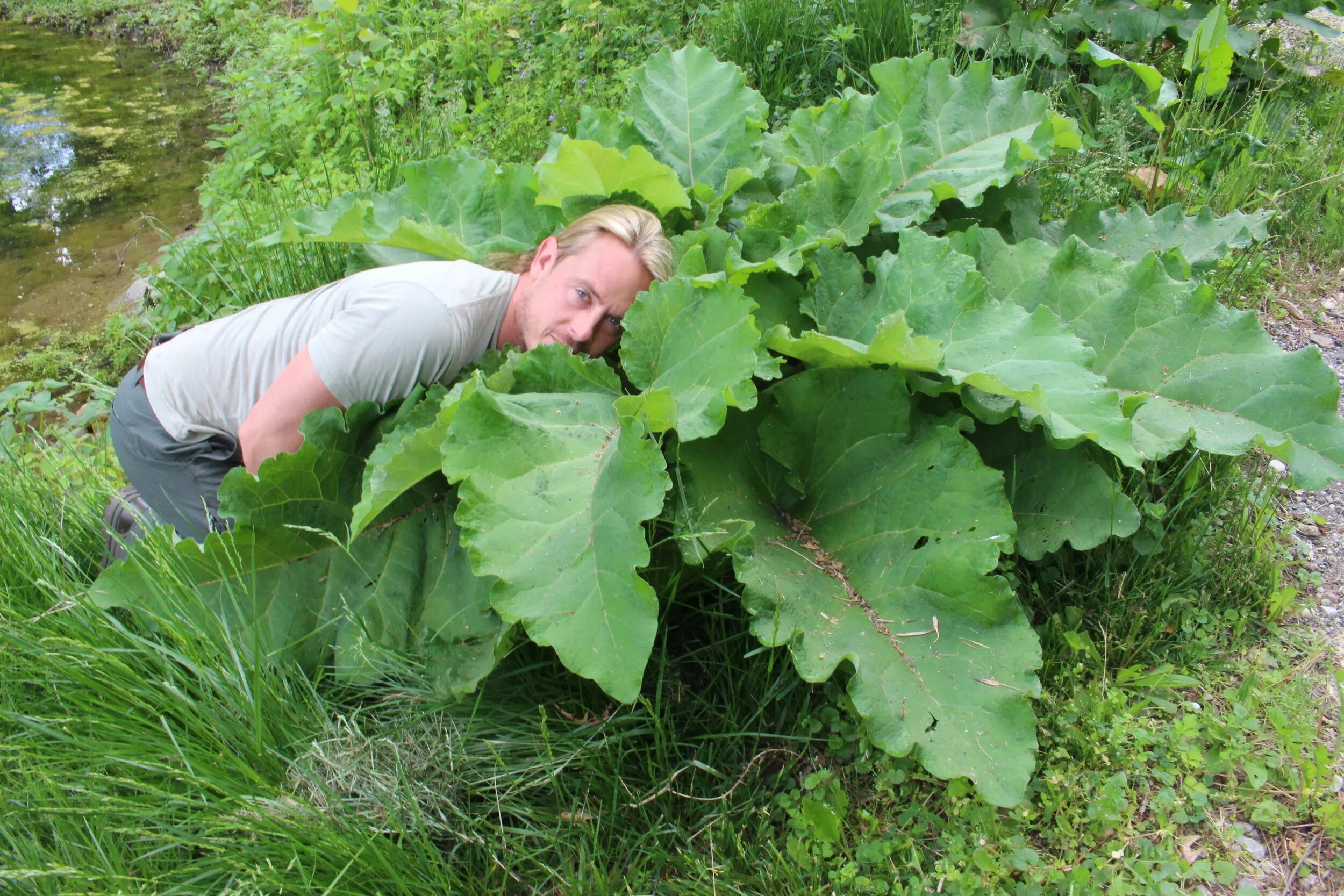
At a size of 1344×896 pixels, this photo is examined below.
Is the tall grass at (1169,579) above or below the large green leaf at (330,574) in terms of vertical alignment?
below

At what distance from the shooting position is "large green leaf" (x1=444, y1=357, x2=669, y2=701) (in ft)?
5.33

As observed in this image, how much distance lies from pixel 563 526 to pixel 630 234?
0.92 metres

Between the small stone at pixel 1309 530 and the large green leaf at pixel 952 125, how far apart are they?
3.73 ft

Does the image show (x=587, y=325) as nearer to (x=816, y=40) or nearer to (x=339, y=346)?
(x=339, y=346)

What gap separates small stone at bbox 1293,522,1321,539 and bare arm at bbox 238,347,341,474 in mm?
→ 2372

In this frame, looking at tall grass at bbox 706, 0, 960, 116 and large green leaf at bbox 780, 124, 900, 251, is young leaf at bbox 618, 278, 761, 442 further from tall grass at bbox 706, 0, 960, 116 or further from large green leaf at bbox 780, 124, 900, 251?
tall grass at bbox 706, 0, 960, 116

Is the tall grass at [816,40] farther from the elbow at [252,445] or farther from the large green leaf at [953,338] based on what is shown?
the elbow at [252,445]

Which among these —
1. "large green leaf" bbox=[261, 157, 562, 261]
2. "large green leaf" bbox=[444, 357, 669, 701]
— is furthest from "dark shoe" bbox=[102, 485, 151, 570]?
"large green leaf" bbox=[444, 357, 669, 701]

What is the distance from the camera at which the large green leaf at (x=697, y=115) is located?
2719mm

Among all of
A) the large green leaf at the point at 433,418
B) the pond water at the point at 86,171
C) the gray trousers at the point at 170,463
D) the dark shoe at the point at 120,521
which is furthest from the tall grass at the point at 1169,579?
the pond water at the point at 86,171

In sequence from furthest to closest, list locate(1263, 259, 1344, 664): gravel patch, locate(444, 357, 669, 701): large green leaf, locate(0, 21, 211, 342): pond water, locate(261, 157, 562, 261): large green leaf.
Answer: locate(0, 21, 211, 342): pond water → locate(261, 157, 562, 261): large green leaf → locate(1263, 259, 1344, 664): gravel patch → locate(444, 357, 669, 701): large green leaf

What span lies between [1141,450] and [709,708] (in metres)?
1.07

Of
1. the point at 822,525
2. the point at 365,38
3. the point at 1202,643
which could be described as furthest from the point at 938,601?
the point at 365,38

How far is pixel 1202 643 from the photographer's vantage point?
2129 mm
